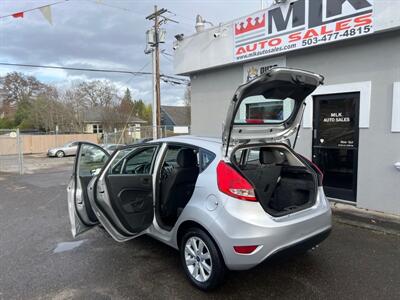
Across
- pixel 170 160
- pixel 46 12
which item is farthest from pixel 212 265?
pixel 46 12

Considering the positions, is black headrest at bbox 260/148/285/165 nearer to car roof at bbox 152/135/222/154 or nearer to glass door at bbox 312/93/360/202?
car roof at bbox 152/135/222/154


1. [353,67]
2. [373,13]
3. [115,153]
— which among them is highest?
[373,13]

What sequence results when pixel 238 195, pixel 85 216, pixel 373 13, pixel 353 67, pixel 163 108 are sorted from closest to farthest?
pixel 238 195
pixel 85 216
pixel 373 13
pixel 353 67
pixel 163 108

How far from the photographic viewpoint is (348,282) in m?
3.02

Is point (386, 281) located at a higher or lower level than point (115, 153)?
lower

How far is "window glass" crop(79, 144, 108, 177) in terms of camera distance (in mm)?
3754

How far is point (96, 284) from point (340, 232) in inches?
137

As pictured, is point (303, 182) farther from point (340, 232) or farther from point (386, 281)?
point (340, 232)

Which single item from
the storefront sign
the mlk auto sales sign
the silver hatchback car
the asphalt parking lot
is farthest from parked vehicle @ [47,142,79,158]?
the silver hatchback car

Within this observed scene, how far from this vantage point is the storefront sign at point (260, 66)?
6582mm

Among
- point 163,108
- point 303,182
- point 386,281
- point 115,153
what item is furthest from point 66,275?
point 163,108

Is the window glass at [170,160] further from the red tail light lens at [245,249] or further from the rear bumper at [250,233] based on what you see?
the red tail light lens at [245,249]

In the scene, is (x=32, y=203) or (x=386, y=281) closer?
(x=386, y=281)

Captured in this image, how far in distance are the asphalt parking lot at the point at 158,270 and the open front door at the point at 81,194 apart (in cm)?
46
